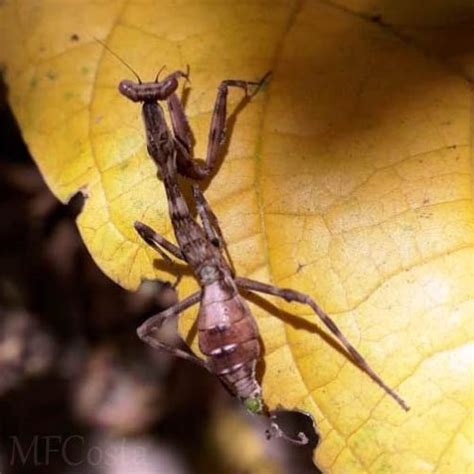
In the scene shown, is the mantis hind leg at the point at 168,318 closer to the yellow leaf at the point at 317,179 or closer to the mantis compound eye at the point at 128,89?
the yellow leaf at the point at 317,179

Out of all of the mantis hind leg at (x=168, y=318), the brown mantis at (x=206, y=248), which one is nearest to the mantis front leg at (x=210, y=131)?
the brown mantis at (x=206, y=248)

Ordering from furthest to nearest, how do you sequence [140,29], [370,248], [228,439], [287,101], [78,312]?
[78,312], [228,439], [140,29], [287,101], [370,248]

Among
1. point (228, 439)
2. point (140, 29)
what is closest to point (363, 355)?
point (140, 29)

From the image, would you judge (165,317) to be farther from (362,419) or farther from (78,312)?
(78,312)

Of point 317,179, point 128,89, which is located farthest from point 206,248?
point 128,89

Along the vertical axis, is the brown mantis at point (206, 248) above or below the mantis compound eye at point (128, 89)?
below

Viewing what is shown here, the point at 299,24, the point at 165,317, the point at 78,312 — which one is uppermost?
the point at 299,24

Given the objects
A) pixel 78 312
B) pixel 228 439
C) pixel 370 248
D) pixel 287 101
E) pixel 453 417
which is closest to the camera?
pixel 453 417
